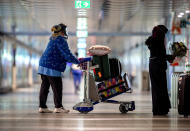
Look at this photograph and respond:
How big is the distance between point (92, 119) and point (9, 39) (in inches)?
622

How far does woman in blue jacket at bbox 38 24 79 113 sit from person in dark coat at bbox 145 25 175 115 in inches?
62.6

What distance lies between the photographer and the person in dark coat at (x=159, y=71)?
830cm

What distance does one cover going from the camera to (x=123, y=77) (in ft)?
29.6

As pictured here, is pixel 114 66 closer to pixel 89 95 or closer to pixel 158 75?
pixel 89 95

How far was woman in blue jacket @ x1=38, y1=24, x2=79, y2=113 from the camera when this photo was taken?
870cm

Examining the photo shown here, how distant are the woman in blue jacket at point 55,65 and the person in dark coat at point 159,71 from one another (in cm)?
159

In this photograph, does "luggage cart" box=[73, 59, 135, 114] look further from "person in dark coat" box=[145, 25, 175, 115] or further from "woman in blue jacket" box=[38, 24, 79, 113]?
"person in dark coat" box=[145, 25, 175, 115]

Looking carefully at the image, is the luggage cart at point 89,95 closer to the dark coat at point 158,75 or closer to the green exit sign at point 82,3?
the dark coat at point 158,75

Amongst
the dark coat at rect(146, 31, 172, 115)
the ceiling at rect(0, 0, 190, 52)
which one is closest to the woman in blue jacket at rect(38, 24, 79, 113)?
the dark coat at rect(146, 31, 172, 115)

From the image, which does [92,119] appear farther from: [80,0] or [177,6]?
[177,6]

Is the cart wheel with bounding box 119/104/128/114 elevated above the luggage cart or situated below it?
below

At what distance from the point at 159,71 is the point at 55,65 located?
1.96m

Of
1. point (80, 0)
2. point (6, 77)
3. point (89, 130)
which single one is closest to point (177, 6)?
point (80, 0)

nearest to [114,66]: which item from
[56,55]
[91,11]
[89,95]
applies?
[89,95]
